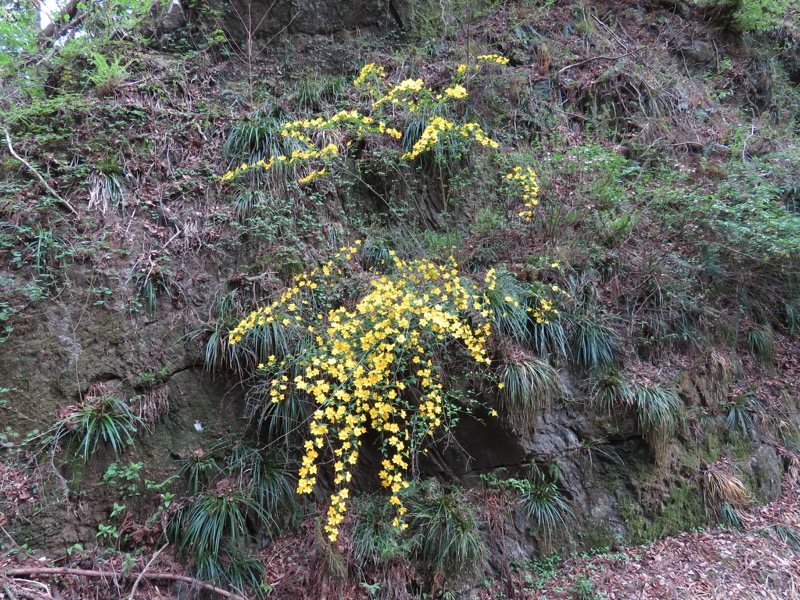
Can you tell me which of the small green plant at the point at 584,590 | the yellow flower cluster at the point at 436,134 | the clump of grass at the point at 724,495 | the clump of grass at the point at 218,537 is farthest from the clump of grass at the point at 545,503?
the yellow flower cluster at the point at 436,134

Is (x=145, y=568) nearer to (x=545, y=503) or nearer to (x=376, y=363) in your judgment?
(x=376, y=363)

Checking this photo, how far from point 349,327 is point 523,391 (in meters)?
1.69

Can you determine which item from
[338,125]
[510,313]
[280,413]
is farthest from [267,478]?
[338,125]

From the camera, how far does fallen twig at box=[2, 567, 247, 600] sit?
115 inches

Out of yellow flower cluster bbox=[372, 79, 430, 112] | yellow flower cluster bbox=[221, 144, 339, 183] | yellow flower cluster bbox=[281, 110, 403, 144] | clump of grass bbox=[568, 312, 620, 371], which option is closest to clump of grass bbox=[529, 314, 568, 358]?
clump of grass bbox=[568, 312, 620, 371]

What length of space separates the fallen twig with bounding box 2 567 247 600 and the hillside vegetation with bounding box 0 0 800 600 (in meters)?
0.02

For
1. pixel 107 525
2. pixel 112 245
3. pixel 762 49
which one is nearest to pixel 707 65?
pixel 762 49

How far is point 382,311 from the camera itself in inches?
137

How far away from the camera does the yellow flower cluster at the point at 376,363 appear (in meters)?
3.26

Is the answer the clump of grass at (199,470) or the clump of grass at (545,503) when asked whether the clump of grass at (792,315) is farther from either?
the clump of grass at (199,470)

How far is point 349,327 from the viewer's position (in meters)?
3.45

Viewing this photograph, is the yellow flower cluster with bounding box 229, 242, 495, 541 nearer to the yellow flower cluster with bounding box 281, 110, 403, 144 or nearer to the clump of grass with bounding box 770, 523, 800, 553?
the yellow flower cluster with bounding box 281, 110, 403, 144

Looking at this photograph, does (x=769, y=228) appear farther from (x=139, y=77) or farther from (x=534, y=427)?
(x=139, y=77)

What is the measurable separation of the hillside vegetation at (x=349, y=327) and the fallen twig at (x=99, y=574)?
0.02 metres
